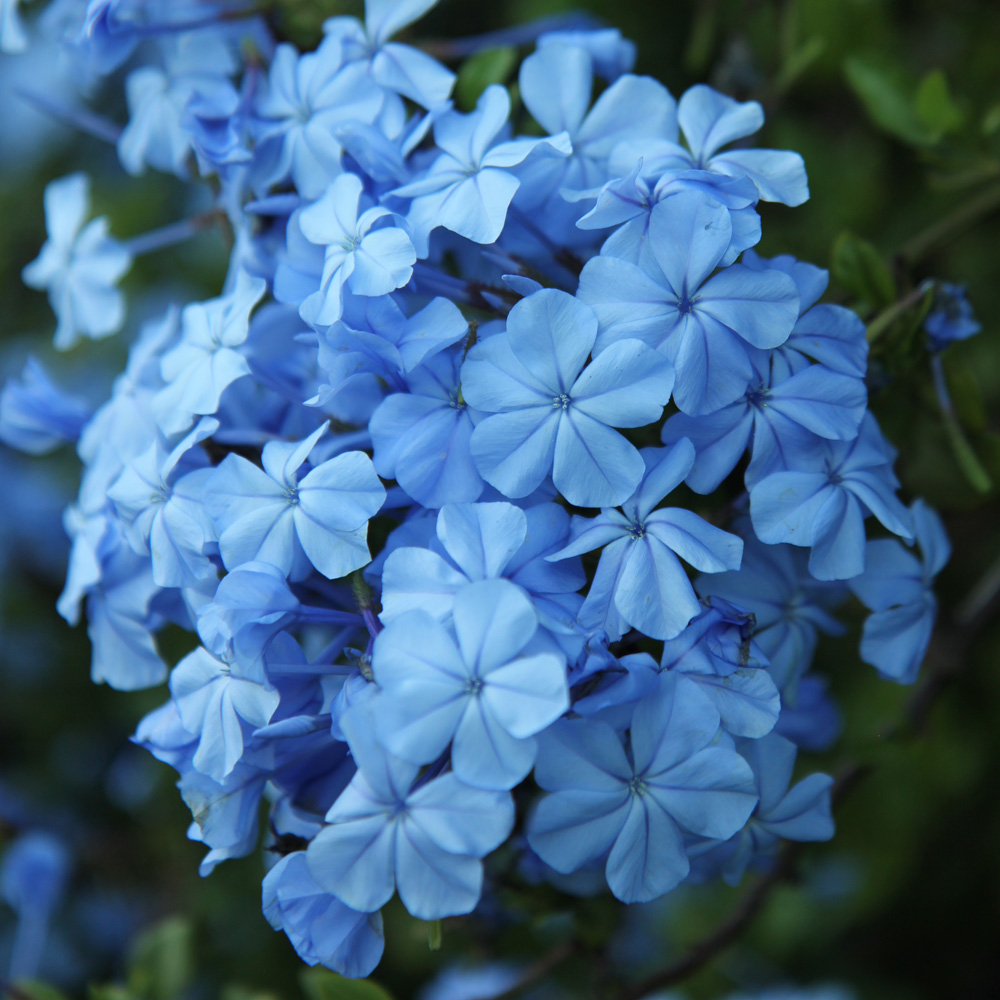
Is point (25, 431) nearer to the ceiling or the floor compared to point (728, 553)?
nearer to the floor

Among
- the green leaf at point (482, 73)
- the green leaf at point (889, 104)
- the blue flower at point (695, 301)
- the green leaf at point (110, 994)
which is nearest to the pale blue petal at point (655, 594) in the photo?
the blue flower at point (695, 301)

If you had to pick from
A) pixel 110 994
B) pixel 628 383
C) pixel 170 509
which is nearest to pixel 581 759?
pixel 628 383

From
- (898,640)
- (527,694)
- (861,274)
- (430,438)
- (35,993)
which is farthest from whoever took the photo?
(35,993)

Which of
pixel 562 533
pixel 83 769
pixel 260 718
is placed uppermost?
pixel 562 533

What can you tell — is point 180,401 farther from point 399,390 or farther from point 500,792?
point 500,792

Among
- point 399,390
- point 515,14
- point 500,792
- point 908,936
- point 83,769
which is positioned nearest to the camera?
point 500,792

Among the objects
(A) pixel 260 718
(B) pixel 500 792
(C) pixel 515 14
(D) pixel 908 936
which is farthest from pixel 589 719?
(D) pixel 908 936

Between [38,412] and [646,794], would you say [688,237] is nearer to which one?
[646,794]
